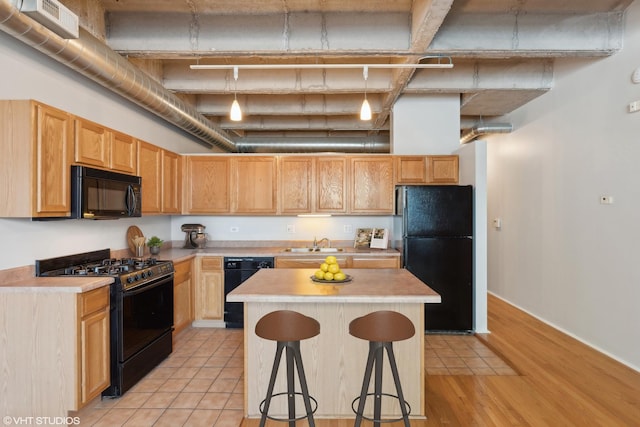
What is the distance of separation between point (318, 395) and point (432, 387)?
99 cm

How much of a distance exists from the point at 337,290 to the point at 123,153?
241 centimetres

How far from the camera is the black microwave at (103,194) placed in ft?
8.75

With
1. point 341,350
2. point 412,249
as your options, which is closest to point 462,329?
point 412,249

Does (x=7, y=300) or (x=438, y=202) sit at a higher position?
(x=438, y=202)

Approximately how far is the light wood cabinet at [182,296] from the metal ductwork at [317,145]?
254cm

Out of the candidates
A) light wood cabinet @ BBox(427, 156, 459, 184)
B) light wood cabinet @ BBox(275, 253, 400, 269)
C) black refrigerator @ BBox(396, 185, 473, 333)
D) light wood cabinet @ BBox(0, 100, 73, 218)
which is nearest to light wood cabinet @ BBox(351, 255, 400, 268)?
light wood cabinet @ BBox(275, 253, 400, 269)

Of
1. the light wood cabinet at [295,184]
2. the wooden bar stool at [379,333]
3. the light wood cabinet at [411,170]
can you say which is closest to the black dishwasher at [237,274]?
the light wood cabinet at [295,184]

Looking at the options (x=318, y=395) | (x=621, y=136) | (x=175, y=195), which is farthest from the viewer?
(x=175, y=195)

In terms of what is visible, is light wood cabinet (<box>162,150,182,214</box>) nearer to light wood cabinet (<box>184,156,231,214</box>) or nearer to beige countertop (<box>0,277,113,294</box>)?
light wood cabinet (<box>184,156,231,214</box>)

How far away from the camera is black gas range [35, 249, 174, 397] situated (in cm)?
271

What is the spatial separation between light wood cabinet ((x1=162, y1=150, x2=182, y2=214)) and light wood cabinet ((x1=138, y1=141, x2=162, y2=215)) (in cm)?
9

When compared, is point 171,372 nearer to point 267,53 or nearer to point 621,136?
point 267,53

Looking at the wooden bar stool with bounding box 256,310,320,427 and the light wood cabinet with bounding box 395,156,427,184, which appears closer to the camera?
the wooden bar stool with bounding box 256,310,320,427

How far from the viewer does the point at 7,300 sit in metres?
2.31
